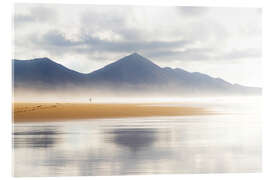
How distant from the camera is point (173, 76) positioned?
8.34 metres

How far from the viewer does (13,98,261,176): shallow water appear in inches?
306

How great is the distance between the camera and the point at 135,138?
27.1 feet

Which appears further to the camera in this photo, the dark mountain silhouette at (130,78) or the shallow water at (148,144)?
the dark mountain silhouette at (130,78)

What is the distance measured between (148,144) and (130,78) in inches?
38.6

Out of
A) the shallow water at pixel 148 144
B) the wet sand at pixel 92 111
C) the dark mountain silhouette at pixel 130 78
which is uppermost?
the dark mountain silhouette at pixel 130 78

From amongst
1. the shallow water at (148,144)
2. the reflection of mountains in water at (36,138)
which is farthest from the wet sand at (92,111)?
the reflection of mountains in water at (36,138)

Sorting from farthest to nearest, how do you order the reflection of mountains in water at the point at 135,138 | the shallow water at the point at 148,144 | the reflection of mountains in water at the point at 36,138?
the reflection of mountains in water at the point at 135,138, the reflection of mountains in water at the point at 36,138, the shallow water at the point at 148,144

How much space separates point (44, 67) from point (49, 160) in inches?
50.5

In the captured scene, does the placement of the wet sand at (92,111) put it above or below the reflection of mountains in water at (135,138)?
above

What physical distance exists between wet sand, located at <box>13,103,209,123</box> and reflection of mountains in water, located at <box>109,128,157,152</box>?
28 centimetres

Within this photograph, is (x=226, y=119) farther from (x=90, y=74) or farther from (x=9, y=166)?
(x=9, y=166)

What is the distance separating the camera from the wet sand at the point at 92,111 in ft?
26.9

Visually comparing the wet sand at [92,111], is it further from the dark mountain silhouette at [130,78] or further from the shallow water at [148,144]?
the dark mountain silhouette at [130,78]

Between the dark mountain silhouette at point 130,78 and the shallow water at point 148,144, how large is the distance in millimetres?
241
